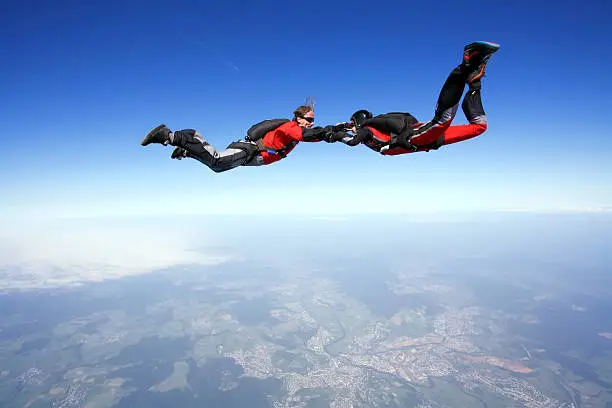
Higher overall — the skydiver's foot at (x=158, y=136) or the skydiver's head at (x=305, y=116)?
the skydiver's head at (x=305, y=116)

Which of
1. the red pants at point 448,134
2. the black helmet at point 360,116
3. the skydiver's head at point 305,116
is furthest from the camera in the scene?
the skydiver's head at point 305,116

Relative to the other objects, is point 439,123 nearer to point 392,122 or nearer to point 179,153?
point 392,122

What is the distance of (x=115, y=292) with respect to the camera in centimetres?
13638

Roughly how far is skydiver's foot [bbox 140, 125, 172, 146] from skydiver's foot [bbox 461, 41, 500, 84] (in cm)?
420

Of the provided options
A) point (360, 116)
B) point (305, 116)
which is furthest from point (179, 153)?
point (360, 116)

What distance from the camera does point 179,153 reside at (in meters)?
4.82

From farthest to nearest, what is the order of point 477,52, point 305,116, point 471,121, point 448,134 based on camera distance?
point 305,116 → point 448,134 → point 471,121 → point 477,52

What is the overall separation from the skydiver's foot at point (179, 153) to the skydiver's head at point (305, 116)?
196 centimetres

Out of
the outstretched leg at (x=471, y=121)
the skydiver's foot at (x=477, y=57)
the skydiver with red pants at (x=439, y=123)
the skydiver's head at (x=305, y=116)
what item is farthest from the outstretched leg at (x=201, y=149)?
the skydiver's foot at (x=477, y=57)

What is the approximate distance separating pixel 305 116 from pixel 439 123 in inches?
84.4

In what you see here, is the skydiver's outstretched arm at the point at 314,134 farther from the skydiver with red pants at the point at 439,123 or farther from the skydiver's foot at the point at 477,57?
the skydiver's foot at the point at 477,57

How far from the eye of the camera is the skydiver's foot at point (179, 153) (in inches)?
189

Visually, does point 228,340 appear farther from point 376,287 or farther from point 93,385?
point 376,287

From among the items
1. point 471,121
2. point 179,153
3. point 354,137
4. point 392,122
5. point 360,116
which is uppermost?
point 360,116
